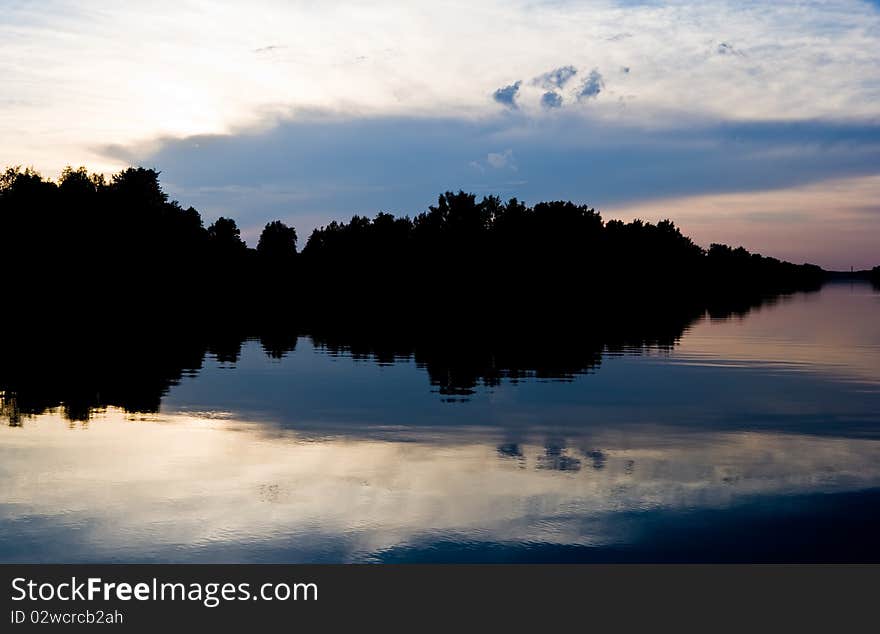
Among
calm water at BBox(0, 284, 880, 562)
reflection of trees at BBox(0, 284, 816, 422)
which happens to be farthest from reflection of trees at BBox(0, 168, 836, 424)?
calm water at BBox(0, 284, 880, 562)

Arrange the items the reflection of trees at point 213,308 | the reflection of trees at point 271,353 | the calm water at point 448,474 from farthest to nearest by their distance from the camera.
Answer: the reflection of trees at point 213,308, the reflection of trees at point 271,353, the calm water at point 448,474

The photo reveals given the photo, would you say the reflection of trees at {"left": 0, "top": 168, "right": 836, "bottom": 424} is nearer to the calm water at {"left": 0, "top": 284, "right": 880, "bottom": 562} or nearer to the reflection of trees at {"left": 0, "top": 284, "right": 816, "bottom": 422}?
the reflection of trees at {"left": 0, "top": 284, "right": 816, "bottom": 422}

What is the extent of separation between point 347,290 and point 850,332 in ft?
465

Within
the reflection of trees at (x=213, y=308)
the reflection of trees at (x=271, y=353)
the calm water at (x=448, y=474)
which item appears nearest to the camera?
the calm water at (x=448, y=474)

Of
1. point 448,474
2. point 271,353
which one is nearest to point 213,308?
point 271,353

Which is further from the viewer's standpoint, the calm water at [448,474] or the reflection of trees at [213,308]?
the reflection of trees at [213,308]

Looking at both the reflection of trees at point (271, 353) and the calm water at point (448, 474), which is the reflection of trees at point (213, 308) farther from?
the calm water at point (448, 474)

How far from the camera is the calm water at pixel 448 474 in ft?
42.3

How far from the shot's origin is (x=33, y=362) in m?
38.8

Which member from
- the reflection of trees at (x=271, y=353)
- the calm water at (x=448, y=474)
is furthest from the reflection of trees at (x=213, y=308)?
the calm water at (x=448, y=474)

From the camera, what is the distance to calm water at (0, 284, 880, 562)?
1291 centimetres

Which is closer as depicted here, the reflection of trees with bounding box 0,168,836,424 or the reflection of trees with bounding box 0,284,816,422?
the reflection of trees with bounding box 0,284,816,422

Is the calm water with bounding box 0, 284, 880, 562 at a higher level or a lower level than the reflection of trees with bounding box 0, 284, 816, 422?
lower

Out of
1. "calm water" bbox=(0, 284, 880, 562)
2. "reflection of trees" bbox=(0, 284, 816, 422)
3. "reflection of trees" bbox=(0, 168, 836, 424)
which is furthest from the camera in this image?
"reflection of trees" bbox=(0, 168, 836, 424)
